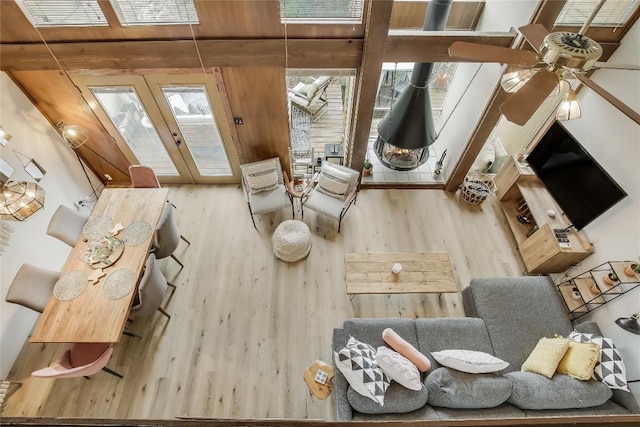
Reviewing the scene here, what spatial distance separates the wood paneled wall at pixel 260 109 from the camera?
3684mm

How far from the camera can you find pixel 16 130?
3648mm

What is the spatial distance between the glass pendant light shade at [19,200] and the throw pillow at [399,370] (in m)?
3.27

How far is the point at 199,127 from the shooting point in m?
A: 4.41

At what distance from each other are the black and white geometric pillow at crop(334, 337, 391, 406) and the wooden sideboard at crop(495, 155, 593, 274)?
2650 millimetres

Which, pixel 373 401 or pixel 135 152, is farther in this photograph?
pixel 135 152

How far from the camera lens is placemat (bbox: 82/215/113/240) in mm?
3559

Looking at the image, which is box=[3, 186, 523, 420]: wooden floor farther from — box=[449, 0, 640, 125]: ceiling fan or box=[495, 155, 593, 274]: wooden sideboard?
box=[449, 0, 640, 125]: ceiling fan

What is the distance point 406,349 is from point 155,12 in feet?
13.3

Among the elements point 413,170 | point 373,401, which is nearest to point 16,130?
point 373,401

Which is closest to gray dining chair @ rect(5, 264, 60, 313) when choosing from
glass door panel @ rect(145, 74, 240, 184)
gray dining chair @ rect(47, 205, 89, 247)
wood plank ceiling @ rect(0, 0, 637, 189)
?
gray dining chair @ rect(47, 205, 89, 247)

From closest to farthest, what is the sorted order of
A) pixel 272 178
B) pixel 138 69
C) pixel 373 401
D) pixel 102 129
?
pixel 373 401 → pixel 138 69 → pixel 102 129 → pixel 272 178

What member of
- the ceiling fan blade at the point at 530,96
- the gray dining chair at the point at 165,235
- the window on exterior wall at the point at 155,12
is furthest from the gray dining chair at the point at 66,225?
the ceiling fan blade at the point at 530,96

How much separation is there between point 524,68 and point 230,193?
427 centimetres

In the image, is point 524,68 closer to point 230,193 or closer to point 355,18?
point 355,18
